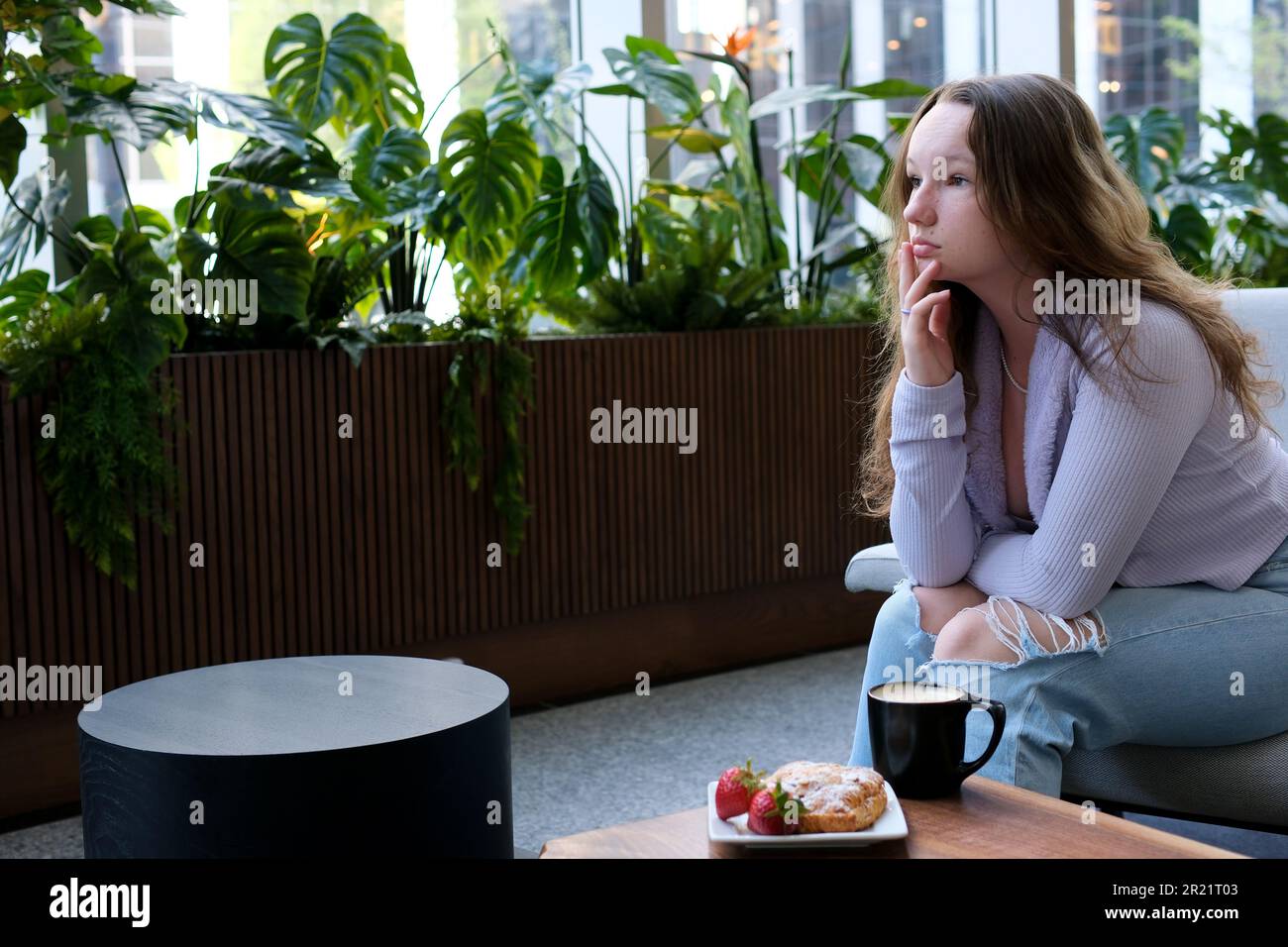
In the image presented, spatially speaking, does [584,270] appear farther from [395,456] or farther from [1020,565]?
[1020,565]

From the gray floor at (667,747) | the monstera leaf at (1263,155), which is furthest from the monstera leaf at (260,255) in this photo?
the monstera leaf at (1263,155)

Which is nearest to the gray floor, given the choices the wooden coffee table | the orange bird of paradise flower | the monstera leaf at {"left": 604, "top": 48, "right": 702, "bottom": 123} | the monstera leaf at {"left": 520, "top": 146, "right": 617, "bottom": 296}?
the monstera leaf at {"left": 520, "top": 146, "right": 617, "bottom": 296}

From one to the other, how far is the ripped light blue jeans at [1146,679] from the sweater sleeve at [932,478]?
0.12 m

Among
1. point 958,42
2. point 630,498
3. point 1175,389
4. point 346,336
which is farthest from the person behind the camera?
point 958,42

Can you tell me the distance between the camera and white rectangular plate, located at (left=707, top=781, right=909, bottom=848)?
3.95ft

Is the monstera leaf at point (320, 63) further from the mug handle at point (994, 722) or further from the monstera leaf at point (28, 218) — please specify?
the mug handle at point (994, 722)

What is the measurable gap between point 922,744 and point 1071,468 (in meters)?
0.53

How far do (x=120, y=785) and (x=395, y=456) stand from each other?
195 cm

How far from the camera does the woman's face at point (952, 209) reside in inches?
71.2

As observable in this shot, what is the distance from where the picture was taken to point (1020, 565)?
1809 mm

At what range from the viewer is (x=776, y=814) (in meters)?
1.23

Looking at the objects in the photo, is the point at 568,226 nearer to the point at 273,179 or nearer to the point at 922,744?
the point at 273,179

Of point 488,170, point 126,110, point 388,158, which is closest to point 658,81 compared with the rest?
point 488,170
